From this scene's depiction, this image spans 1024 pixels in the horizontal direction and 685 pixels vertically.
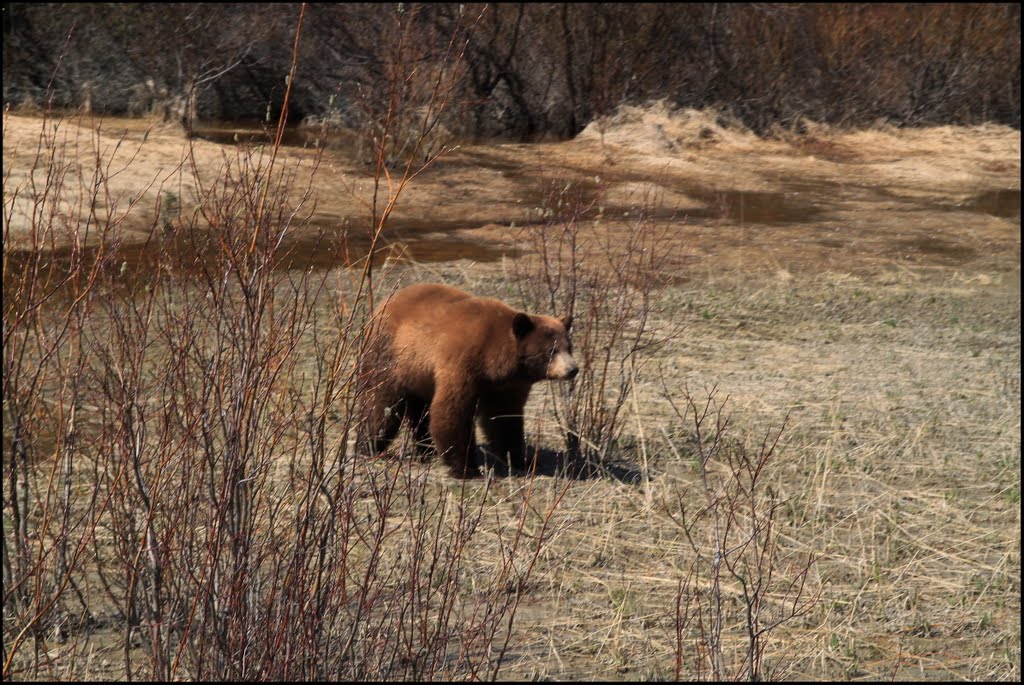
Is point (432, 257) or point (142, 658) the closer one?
point (142, 658)

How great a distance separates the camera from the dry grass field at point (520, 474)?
135 inches

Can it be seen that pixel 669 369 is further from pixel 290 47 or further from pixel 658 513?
pixel 290 47

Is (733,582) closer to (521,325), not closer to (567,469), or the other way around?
(567,469)

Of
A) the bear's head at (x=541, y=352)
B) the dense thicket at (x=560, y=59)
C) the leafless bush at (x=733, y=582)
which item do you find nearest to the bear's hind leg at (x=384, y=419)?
the bear's head at (x=541, y=352)

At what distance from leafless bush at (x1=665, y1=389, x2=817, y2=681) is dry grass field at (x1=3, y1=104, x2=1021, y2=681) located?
34 mm

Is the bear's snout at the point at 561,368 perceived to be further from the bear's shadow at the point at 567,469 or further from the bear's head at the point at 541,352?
the bear's shadow at the point at 567,469

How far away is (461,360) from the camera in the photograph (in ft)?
20.6

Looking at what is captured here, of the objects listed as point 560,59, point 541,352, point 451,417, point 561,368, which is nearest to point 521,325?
point 541,352

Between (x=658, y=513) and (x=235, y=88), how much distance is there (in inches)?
702

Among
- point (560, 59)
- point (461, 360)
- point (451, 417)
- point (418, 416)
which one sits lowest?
point (418, 416)

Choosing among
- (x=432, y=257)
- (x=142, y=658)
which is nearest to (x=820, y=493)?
(x=142, y=658)

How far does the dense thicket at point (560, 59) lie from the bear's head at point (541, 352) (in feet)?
45.2

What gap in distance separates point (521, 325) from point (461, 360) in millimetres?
363

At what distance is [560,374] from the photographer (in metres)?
6.24
